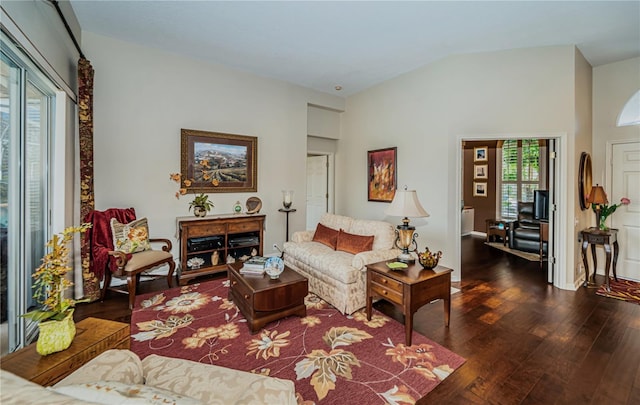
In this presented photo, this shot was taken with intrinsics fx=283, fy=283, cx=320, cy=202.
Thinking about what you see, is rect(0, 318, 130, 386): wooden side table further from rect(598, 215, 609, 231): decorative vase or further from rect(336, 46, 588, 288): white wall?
rect(598, 215, 609, 231): decorative vase

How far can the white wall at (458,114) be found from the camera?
12.1 ft

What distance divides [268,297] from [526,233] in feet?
18.1

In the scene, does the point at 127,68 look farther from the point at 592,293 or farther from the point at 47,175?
the point at 592,293

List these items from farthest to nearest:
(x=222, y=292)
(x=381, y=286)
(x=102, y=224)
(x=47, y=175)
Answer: (x=222, y=292), (x=102, y=224), (x=47, y=175), (x=381, y=286)

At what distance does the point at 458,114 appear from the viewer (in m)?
4.08

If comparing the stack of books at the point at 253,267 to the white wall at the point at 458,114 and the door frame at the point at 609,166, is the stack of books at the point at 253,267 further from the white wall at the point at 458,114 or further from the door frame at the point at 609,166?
the door frame at the point at 609,166

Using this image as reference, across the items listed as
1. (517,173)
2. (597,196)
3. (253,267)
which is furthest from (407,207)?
(517,173)

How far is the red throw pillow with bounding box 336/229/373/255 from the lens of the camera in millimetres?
3460

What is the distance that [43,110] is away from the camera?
2830 mm

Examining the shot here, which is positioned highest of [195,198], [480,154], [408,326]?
[480,154]

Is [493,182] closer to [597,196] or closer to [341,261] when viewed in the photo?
[597,196]

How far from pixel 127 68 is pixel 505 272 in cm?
632

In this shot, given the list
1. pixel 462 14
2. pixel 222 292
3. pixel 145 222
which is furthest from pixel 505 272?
pixel 145 222

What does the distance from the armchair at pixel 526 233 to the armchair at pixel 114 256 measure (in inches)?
249
